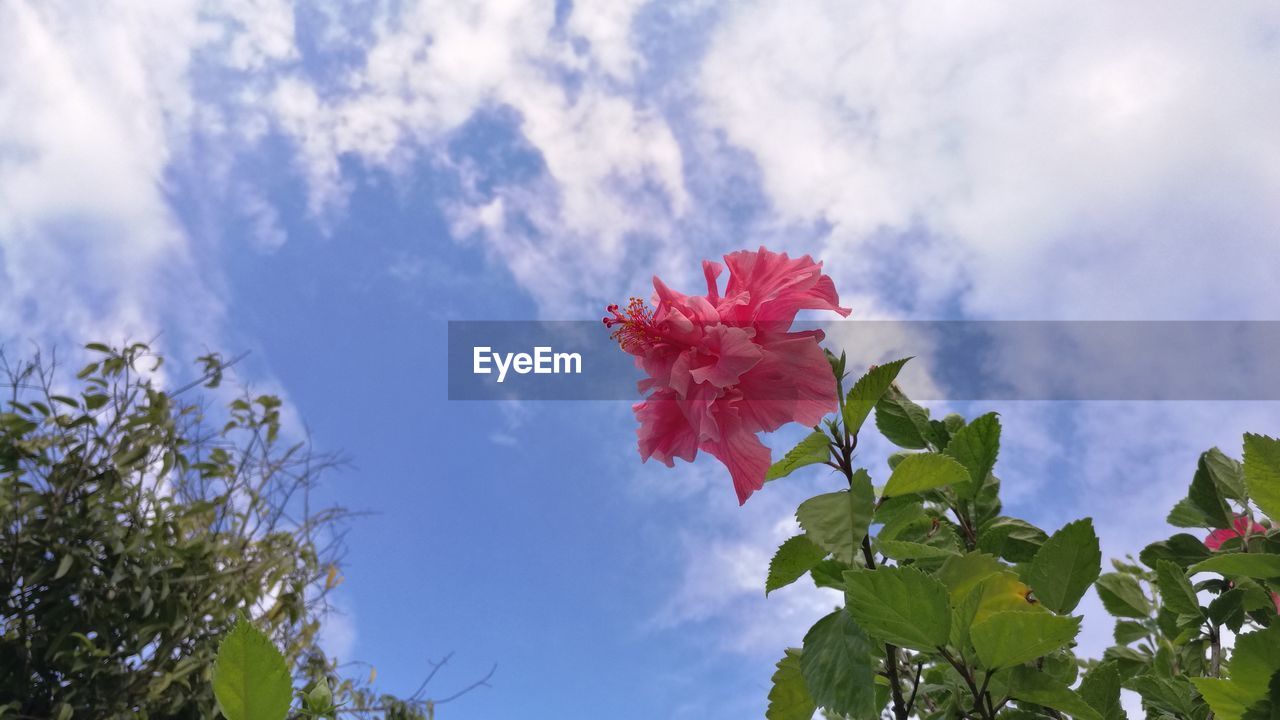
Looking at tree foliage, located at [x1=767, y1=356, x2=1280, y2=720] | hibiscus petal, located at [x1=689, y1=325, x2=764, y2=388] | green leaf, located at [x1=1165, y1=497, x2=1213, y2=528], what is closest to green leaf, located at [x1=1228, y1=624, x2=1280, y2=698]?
tree foliage, located at [x1=767, y1=356, x2=1280, y2=720]

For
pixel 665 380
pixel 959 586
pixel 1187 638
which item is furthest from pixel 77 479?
pixel 1187 638

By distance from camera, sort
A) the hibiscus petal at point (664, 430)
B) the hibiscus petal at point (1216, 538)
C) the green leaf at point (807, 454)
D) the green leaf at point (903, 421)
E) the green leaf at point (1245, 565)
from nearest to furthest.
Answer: the green leaf at point (1245, 565), the green leaf at point (807, 454), the hibiscus petal at point (664, 430), the green leaf at point (903, 421), the hibiscus petal at point (1216, 538)

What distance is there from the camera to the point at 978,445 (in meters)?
0.88

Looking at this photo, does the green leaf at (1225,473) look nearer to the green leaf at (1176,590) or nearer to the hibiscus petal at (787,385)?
the green leaf at (1176,590)

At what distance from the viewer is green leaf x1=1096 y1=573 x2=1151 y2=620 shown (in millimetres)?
1179

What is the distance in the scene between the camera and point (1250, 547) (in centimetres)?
95

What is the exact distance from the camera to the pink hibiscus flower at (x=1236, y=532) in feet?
3.34

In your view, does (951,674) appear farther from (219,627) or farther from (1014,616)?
(219,627)

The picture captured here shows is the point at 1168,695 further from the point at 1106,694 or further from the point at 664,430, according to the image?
the point at 664,430

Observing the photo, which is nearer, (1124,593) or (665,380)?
(665,380)

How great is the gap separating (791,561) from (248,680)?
0.44 metres

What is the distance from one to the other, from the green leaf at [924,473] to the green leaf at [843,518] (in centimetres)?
6

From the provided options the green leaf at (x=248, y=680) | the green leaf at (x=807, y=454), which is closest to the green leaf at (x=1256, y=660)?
the green leaf at (x=807, y=454)

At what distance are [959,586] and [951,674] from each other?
159mm
